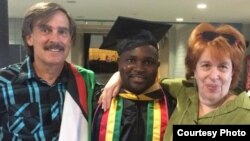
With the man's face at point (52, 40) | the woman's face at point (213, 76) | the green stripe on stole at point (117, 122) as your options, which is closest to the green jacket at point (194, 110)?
the woman's face at point (213, 76)

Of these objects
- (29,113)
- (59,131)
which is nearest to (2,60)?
(29,113)

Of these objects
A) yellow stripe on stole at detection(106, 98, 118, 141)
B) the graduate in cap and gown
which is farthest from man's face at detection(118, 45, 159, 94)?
yellow stripe on stole at detection(106, 98, 118, 141)

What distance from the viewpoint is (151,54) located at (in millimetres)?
1542

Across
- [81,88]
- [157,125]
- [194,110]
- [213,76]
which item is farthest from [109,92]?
[213,76]

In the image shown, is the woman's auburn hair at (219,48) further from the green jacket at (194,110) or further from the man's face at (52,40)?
the man's face at (52,40)

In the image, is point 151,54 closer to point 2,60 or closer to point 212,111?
point 212,111

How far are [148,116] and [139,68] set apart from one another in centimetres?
21

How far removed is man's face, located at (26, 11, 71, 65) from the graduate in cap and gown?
0.81ft

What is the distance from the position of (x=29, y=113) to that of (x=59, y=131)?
5.8 inches

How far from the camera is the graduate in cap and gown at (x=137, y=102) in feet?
4.99

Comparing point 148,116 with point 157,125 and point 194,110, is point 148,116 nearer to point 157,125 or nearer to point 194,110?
point 157,125

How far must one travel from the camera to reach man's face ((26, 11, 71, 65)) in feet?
5.03

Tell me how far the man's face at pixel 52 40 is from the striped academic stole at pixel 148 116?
0.31m

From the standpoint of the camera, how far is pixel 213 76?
129 centimetres
